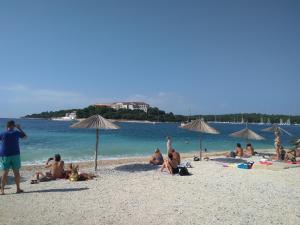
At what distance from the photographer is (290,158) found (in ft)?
47.8

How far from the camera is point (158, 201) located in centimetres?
672

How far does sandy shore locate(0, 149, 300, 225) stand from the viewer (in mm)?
5527

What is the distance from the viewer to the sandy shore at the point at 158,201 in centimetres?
553

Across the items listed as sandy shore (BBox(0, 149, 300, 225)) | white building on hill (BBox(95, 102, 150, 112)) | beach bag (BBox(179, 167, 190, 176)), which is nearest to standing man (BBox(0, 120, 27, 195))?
sandy shore (BBox(0, 149, 300, 225))

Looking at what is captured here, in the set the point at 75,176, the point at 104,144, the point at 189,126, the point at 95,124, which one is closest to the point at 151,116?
the point at 104,144

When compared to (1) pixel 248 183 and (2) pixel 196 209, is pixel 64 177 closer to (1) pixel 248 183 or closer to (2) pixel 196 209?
(2) pixel 196 209

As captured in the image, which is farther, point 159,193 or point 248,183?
point 248,183

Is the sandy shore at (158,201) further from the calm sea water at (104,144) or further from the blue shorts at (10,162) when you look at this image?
the calm sea water at (104,144)

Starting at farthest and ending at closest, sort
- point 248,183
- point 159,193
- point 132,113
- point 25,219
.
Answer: point 132,113 < point 248,183 < point 159,193 < point 25,219

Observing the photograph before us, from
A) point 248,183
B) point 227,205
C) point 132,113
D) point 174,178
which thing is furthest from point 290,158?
point 132,113

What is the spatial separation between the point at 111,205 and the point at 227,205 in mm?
2506

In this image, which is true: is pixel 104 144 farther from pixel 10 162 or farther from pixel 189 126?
pixel 10 162

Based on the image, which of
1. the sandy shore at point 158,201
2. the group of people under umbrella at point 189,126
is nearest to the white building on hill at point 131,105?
the group of people under umbrella at point 189,126

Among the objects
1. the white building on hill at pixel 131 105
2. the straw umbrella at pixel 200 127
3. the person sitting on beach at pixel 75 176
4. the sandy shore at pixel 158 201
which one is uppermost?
the white building on hill at pixel 131 105
